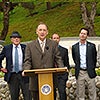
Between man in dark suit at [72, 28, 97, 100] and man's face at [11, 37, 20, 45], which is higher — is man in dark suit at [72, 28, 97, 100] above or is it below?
below

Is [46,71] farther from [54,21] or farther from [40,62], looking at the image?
[54,21]

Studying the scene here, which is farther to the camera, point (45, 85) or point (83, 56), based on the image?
point (83, 56)

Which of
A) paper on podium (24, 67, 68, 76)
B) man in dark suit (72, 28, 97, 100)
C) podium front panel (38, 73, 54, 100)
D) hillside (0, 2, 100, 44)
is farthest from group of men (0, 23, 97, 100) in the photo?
hillside (0, 2, 100, 44)

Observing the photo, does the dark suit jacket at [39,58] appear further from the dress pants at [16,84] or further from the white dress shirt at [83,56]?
the white dress shirt at [83,56]

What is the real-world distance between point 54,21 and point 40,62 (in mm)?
21592

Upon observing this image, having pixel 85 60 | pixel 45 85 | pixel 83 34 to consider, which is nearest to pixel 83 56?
pixel 85 60

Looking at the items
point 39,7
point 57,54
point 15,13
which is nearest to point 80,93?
point 57,54

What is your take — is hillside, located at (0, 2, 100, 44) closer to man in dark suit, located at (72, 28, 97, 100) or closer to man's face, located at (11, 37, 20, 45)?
man in dark suit, located at (72, 28, 97, 100)

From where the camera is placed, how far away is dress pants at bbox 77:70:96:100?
9.49m

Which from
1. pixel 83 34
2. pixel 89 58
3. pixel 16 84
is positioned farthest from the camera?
pixel 89 58

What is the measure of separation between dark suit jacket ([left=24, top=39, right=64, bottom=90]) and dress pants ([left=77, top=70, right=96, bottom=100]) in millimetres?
2340

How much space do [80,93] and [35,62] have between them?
2.89 meters

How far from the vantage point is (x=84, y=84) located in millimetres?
9664

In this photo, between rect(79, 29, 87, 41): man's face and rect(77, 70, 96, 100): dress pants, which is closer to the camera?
rect(79, 29, 87, 41): man's face
